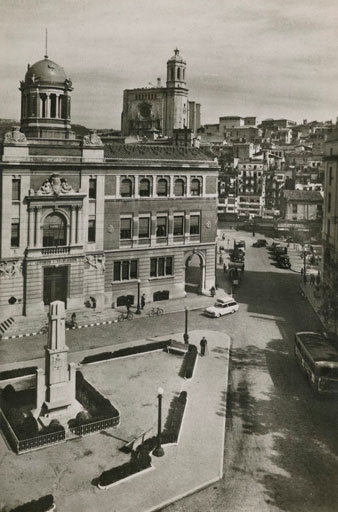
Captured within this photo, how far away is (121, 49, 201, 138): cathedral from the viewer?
114375 mm

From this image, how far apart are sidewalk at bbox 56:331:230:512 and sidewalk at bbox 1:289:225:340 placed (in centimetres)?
1389

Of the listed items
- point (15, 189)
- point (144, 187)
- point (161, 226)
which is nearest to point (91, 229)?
point (144, 187)

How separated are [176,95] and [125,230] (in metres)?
78.6

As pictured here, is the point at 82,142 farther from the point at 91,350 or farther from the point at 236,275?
the point at 236,275

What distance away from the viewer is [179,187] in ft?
156

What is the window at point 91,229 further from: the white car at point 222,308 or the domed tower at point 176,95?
the domed tower at point 176,95

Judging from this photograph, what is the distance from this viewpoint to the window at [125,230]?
44.6 metres

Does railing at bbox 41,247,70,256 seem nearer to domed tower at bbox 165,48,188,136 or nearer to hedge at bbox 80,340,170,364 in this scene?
hedge at bbox 80,340,170,364

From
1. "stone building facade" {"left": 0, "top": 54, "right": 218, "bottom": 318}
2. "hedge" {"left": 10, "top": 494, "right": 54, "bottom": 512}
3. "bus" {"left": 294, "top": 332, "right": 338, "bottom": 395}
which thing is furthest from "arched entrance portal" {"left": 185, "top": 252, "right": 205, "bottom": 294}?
"hedge" {"left": 10, "top": 494, "right": 54, "bottom": 512}

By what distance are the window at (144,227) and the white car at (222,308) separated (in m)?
8.60

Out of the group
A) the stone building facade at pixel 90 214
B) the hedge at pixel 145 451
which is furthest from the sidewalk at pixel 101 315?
the hedge at pixel 145 451

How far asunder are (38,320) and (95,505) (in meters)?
23.0

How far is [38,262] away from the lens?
40.1m

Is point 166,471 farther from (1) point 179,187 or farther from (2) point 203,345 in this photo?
(1) point 179,187
